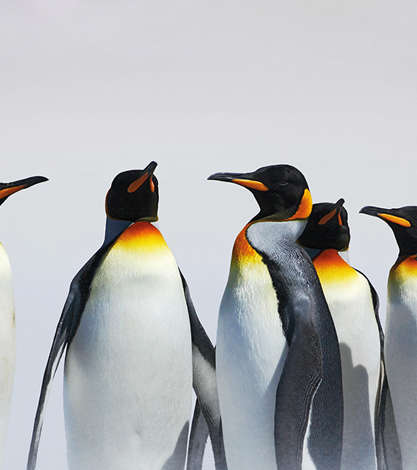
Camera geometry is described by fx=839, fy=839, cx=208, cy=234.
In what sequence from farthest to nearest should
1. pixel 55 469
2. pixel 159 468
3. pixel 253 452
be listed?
pixel 55 469 → pixel 159 468 → pixel 253 452

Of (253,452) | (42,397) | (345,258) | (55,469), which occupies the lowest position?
(55,469)

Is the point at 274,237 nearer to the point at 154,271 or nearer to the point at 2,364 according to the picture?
the point at 154,271

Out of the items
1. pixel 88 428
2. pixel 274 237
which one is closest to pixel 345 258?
pixel 274 237

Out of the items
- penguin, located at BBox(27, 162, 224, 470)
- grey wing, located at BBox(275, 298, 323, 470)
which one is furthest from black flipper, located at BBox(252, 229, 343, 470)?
penguin, located at BBox(27, 162, 224, 470)

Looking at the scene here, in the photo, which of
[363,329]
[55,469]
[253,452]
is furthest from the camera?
[363,329]

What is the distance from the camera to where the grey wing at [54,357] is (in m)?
3.62

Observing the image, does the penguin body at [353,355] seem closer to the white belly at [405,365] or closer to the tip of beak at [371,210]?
the white belly at [405,365]

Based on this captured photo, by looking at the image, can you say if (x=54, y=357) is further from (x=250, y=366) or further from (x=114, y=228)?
(x=250, y=366)

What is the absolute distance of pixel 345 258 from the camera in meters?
4.69

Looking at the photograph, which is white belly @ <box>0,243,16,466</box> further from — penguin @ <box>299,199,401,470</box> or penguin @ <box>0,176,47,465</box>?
penguin @ <box>299,199,401,470</box>

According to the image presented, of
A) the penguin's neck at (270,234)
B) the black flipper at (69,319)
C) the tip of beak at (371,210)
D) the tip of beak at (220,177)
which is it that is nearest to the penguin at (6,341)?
the black flipper at (69,319)

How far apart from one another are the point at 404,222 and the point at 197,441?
159 cm

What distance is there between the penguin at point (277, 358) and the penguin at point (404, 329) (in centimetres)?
94

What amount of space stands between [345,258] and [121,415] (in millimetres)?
1653
